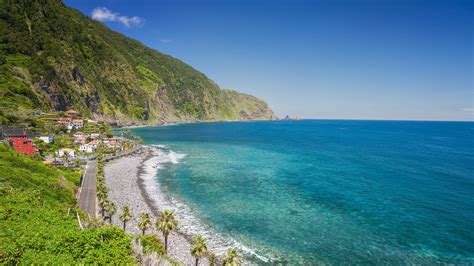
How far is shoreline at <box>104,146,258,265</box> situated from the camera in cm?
3902

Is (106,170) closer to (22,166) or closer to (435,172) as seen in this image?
(22,166)

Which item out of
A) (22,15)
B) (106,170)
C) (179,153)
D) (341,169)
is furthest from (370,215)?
(22,15)

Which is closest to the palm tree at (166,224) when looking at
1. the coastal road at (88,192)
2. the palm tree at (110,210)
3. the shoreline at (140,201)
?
the shoreline at (140,201)

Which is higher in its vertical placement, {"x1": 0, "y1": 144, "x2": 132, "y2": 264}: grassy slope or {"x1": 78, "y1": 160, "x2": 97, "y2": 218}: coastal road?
{"x1": 0, "y1": 144, "x2": 132, "y2": 264}: grassy slope

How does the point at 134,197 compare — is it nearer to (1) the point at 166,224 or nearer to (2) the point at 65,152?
(1) the point at 166,224

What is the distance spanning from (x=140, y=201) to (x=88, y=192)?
35.6 ft

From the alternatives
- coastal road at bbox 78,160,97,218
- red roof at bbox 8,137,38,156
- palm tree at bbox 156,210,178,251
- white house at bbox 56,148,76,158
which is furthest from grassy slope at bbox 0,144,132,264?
white house at bbox 56,148,76,158

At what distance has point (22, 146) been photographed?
76250 mm

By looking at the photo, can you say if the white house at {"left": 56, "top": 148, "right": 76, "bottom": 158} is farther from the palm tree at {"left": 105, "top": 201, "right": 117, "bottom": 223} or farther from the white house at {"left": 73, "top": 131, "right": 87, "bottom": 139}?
the palm tree at {"left": 105, "top": 201, "right": 117, "bottom": 223}

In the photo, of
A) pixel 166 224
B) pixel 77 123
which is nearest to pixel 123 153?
pixel 77 123

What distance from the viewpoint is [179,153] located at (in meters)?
123

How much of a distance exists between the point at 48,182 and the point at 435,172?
10310 cm

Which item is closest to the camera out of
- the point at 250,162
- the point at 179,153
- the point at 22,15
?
the point at 250,162

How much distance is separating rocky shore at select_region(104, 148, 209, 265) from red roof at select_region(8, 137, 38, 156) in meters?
20.6
